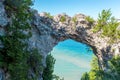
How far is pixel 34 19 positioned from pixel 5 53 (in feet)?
32.9

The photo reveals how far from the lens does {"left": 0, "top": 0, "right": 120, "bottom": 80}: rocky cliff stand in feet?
119

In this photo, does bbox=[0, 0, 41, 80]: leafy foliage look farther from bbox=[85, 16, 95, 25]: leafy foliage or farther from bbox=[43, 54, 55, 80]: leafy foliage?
bbox=[43, 54, 55, 80]: leafy foliage

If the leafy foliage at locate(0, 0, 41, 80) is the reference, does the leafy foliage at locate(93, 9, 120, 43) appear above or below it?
above

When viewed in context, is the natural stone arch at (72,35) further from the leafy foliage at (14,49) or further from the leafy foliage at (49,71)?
the leafy foliage at (14,49)

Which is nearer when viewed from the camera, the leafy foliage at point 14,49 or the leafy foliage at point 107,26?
the leafy foliage at point 14,49

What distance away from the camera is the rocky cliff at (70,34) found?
119ft

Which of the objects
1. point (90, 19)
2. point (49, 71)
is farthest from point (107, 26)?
point (49, 71)

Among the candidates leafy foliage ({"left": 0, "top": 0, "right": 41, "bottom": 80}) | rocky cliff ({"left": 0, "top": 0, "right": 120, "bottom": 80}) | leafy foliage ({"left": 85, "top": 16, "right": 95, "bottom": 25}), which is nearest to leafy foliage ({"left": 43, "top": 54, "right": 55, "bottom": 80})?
rocky cliff ({"left": 0, "top": 0, "right": 120, "bottom": 80})

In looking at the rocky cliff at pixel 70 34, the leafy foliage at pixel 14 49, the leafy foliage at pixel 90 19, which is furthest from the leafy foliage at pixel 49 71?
the leafy foliage at pixel 14 49

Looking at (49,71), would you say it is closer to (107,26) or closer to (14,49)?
(107,26)

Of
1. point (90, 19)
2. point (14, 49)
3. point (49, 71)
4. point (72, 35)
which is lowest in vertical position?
point (14, 49)

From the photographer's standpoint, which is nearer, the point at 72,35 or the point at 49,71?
the point at 72,35

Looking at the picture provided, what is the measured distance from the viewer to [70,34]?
3866 cm

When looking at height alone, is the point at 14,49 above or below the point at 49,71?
below
